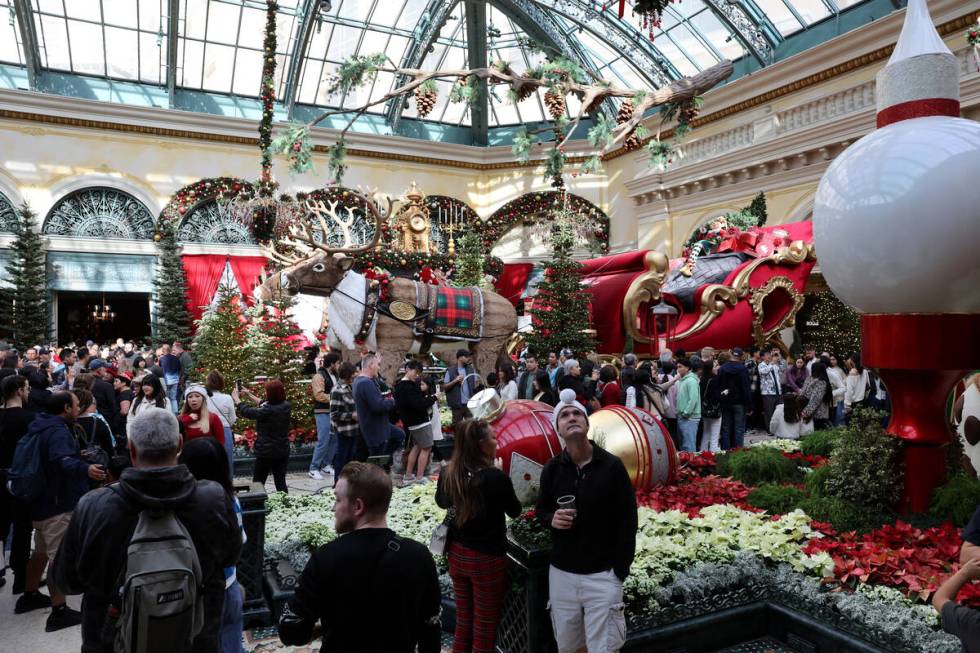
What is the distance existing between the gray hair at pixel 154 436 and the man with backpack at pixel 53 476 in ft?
7.21

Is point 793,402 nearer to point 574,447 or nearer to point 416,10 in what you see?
point 574,447

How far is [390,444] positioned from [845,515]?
497 centimetres

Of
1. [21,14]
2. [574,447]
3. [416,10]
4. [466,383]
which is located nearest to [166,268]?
[21,14]

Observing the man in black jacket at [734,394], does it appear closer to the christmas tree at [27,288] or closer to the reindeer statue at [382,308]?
the reindeer statue at [382,308]

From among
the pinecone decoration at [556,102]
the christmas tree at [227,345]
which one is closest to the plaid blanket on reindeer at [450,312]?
the christmas tree at [227,345]

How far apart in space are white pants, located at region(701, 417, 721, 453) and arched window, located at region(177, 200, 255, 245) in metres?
16.5

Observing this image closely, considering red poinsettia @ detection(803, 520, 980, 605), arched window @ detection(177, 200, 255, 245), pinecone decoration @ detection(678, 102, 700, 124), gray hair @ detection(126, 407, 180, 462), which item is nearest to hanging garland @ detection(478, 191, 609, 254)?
arched window @ detection(177, 200, 255, 245)

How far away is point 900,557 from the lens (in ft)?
13.1

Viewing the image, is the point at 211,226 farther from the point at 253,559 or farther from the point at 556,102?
the point at 253,559

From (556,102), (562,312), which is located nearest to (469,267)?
(562,312)

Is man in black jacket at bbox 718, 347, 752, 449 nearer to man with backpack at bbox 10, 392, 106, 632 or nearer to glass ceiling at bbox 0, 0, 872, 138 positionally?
man with backpack at bbox 10, 392, 106, 632

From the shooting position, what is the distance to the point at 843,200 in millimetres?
4383

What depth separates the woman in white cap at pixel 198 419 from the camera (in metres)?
4.89

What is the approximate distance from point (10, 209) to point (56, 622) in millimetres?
18428
